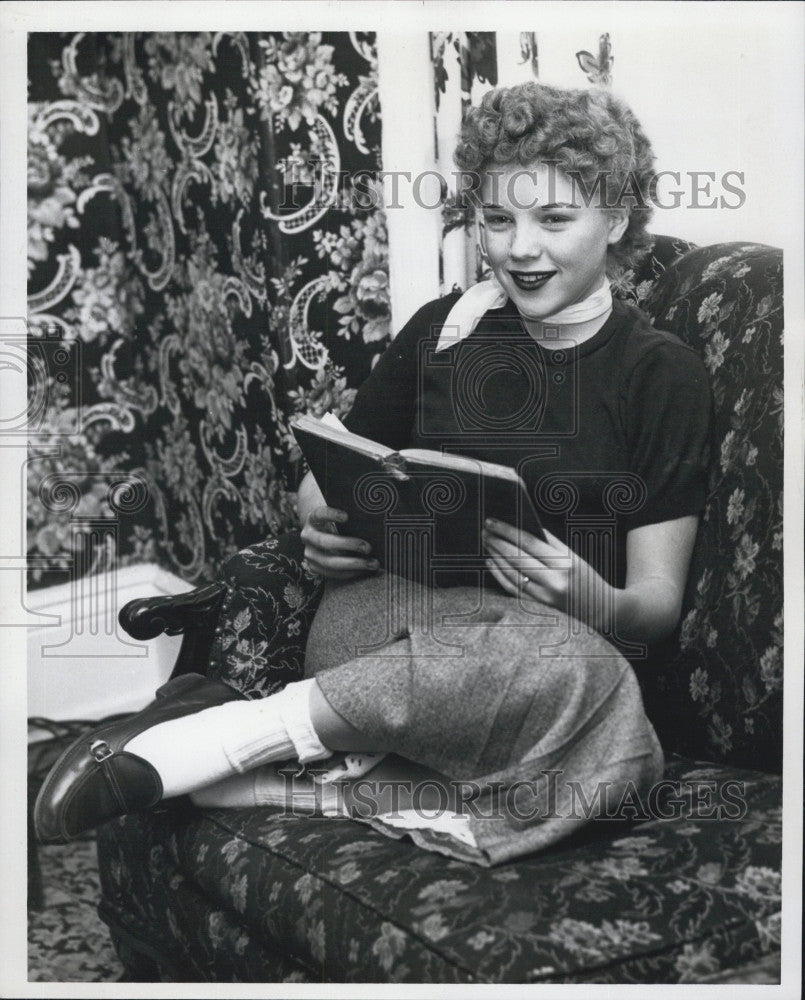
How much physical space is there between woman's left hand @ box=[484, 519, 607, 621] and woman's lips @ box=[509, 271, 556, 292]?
11.6 inches

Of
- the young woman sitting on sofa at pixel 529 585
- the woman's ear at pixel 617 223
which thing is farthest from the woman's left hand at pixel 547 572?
the woman's ear at pixel 617 223

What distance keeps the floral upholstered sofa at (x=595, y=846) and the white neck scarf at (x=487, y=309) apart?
0.06 metres

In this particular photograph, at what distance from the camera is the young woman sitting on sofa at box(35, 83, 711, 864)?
4.54ft

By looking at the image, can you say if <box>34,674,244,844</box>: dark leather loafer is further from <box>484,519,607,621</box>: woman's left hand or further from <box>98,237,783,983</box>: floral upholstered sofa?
<box>484,519,607,621</box>: woman's left hand

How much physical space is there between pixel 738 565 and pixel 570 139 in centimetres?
54

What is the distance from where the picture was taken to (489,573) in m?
1.44

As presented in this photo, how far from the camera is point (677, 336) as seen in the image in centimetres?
152

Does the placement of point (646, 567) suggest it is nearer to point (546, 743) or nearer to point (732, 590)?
point (732, 590)

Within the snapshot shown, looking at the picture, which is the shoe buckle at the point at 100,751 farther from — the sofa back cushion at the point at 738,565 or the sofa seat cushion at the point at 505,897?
the sofa back cushion at the point at 738,565

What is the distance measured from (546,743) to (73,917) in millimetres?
894

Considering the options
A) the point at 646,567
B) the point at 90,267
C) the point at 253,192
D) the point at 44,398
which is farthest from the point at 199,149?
the point at 646,567

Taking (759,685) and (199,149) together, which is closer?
(759,685)

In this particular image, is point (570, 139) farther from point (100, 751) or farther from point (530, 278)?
point (100, 751)

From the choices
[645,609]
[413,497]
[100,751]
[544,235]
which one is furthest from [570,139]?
[100,751]
